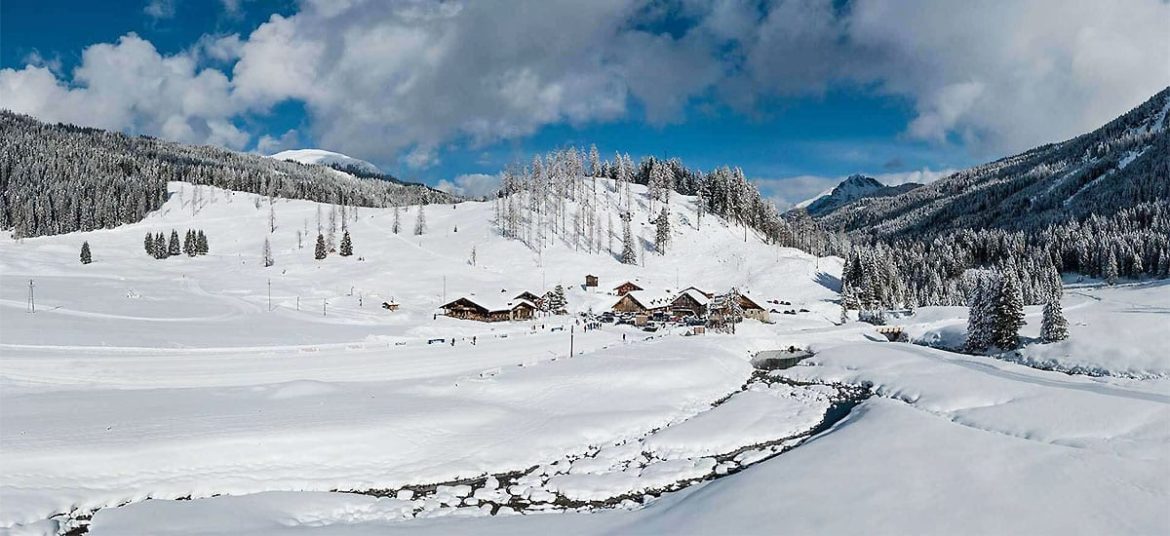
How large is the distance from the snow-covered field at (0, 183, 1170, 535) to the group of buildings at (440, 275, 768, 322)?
53.7ft

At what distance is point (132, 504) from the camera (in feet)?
65.6

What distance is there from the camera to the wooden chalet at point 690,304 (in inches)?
3566

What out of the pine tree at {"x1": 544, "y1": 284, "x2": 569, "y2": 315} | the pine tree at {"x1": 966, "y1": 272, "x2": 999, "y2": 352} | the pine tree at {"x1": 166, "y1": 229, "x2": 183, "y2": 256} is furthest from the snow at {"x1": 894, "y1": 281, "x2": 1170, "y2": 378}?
the pine tree at {"x1": 166, "y1": 229, "x2": 183, "y2": 256}

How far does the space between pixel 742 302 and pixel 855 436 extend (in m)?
66.0

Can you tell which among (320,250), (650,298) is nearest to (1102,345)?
(650,298)

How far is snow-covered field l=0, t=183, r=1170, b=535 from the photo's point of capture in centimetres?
1819

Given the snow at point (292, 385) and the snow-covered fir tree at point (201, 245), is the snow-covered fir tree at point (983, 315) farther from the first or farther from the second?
the snow-covered fir tree at point (201, 245)

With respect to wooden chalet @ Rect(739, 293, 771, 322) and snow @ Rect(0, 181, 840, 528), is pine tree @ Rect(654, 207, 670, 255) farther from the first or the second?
wooden chalet @ Rect(739, 293, 771, 322)

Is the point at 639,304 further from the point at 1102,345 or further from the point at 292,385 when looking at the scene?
the point at 292,385

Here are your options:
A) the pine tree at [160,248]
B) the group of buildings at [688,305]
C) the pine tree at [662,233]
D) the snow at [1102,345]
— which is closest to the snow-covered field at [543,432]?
the snow at [1102,345]

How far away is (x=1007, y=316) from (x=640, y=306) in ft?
159

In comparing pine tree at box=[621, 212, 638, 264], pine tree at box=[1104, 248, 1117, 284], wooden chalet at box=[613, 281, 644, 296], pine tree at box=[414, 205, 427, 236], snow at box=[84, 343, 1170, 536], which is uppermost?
pine tree at box=[414, 205, 427, 236]

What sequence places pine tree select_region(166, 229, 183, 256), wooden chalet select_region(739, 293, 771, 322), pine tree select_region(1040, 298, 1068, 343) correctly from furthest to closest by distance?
pine tree select_region(166, 229, 183, 256) < wooden chalet select_region(739, 293, 771, 322) < pine tree select_region(1040, 298, 1068, 343)

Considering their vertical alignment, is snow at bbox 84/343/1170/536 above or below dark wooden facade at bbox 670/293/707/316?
below
